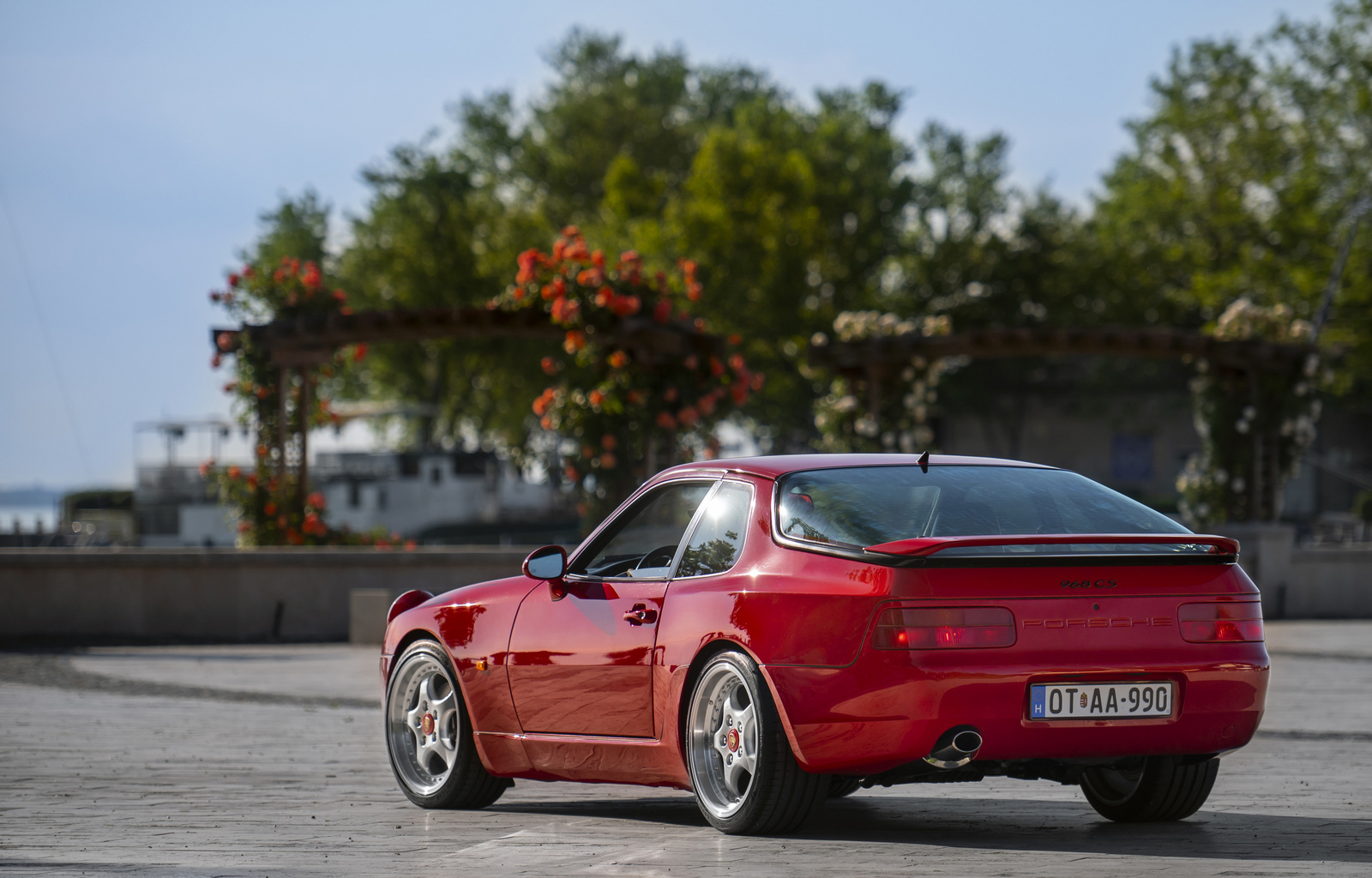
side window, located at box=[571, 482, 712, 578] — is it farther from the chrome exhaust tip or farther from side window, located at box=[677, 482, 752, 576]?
the chrome exhaust tip

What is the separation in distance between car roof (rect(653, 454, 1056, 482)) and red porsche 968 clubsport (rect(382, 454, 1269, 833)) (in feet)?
0.05

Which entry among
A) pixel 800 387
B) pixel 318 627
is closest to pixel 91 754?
pixel 318 627

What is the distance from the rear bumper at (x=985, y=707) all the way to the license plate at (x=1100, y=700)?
0.08 ft

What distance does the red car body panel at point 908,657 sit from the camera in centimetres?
580

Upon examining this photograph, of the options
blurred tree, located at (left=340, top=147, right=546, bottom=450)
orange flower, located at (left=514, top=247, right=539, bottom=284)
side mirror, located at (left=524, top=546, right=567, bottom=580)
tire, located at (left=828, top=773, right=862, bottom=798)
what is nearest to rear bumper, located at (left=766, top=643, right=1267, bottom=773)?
tire, located at (left=828, top=773, right=862, bottom=798)

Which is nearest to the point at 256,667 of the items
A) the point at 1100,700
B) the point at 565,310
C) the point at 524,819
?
the point at 565,310

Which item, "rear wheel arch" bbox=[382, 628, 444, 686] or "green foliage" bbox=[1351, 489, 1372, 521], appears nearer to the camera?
"rear wheel arch" bbox=[382, 628, 444, 686]

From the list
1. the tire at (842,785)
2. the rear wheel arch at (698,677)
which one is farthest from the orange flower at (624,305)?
the tire at (842,785)

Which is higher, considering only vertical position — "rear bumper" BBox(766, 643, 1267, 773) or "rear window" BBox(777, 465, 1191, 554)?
"rear window" BBox(777, 465, 1191, 554)

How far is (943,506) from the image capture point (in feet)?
21.2

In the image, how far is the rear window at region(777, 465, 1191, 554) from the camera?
6.27 metres

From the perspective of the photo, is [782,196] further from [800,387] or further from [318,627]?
[318,627]

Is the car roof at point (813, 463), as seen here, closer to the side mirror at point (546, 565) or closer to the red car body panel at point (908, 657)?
the red car body panel at point (908, 657)

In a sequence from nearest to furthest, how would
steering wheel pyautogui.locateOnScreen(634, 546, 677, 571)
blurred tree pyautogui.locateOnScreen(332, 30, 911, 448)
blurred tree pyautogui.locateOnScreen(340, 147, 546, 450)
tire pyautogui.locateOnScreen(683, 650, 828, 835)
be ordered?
tire pyautogui.locateOnScreen(683, 650, 828, 835)
steering wheel pyautogui.locateOnScreen(634, 546, 677, 571)
blurred tree pyautogui.locateOnScreen(332, 30, 911, 448)
blurred tree pyautogui.locateOnScreen(340, 147, 546, 450)
